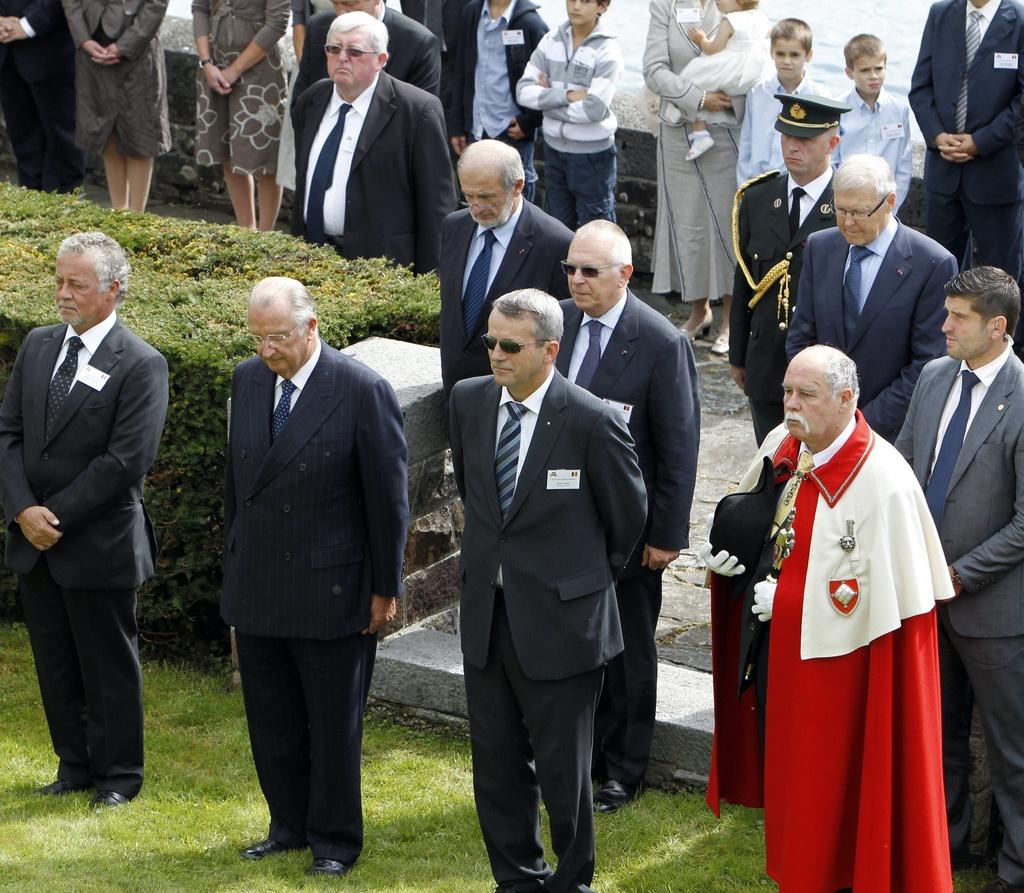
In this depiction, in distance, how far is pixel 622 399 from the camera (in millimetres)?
6414

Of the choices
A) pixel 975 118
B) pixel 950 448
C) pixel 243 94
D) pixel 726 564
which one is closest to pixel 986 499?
pixel 950 448

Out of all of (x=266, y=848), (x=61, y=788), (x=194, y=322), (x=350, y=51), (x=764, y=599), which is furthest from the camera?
(x=350, y=51)

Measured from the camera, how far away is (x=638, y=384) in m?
6.41

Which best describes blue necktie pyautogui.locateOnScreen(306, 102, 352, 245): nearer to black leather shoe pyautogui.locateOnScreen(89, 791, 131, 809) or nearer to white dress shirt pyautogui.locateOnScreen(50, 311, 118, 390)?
white dress shirt pyautogui.locateOnScreen(50, 311, 118, 390)

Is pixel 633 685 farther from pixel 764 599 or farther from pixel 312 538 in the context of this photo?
pixel 312 538

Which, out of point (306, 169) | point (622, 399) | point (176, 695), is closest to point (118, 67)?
point (306, 169)

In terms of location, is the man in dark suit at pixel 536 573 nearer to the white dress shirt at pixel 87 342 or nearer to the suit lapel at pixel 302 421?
the suit lapel at pixel 302 421

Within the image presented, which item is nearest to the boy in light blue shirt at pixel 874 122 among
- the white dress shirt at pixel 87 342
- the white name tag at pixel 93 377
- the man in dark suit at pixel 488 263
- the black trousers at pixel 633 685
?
the man in dark suit at pixel 488 263

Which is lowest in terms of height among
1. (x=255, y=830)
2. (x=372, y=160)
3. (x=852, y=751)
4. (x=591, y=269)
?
(x=255, y=830)

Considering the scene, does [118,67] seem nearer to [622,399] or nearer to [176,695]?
[176,695]

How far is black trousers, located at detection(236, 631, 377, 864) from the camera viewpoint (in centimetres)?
618

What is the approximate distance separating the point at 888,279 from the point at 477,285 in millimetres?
1642

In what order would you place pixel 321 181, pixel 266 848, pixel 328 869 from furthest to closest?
pixel 321 181, pixel 266 848, pixel 328 869

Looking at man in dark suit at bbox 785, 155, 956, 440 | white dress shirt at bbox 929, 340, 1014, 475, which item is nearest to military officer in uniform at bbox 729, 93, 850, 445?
man in dark suit at bbox 785, 155, 956, 440
